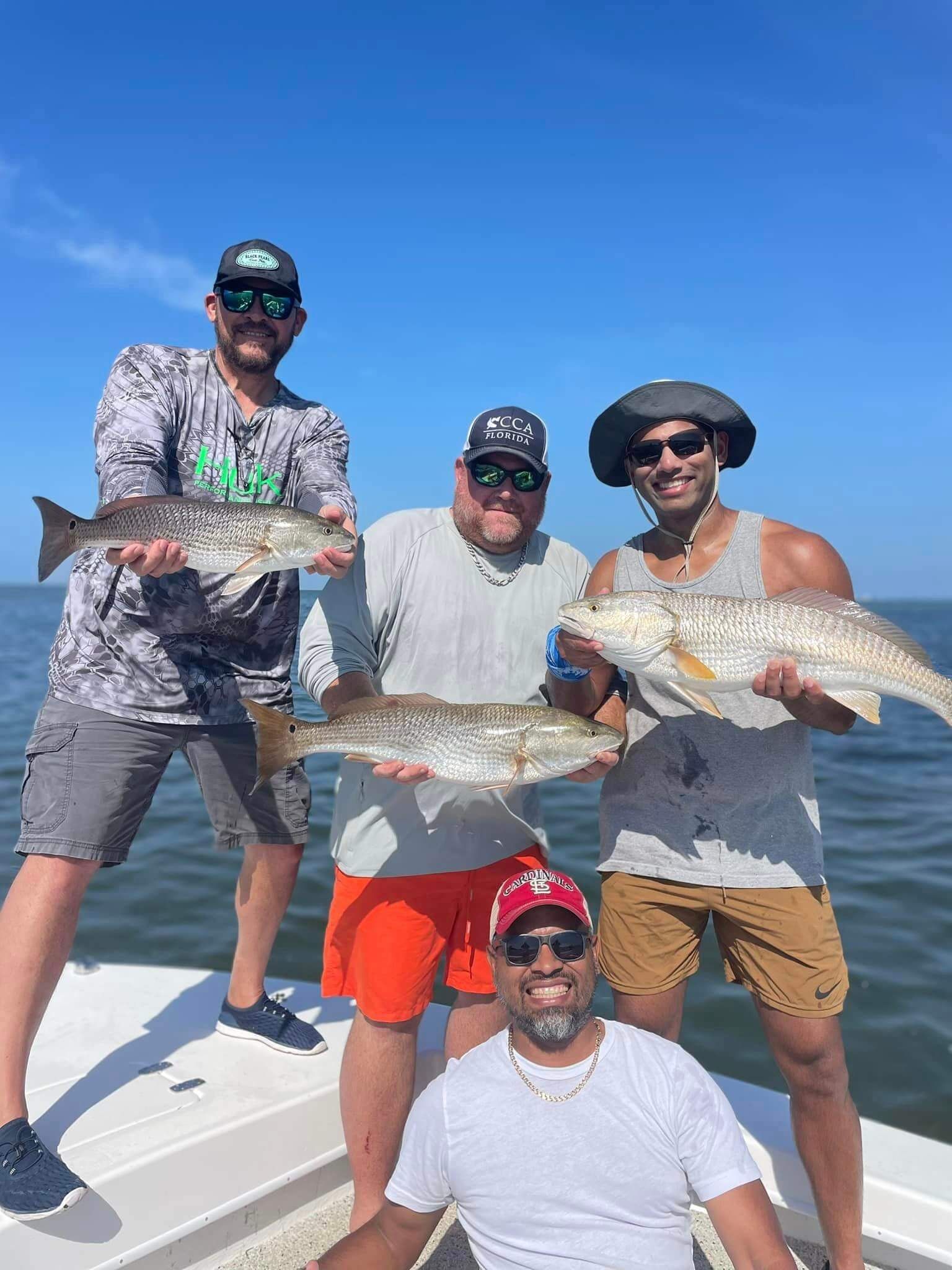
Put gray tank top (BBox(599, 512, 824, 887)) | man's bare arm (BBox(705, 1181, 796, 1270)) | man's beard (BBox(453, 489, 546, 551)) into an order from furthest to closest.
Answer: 1. man's beard (BBox(453, 489, 546, 551))
2. gray tank top (BBox(599, 512, 824, 887))
3. man's bare arm (BBox(705, 1181, 796, 1270))

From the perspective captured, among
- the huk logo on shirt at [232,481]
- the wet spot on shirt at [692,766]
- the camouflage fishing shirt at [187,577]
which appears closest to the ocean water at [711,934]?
the camouflage fishing shirt at [187,577]

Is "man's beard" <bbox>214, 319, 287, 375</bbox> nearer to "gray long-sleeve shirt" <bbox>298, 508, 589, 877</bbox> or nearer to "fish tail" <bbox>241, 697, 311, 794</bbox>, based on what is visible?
"gray long-sleeve shirt" <bbox>298, 508, 589, 877</bbox>

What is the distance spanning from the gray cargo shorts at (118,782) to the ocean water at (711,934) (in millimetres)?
991

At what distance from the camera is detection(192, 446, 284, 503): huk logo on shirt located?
13.4 feet

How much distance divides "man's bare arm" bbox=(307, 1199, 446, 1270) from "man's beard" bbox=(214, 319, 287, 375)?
10.8 ft

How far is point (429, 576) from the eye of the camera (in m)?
3.79

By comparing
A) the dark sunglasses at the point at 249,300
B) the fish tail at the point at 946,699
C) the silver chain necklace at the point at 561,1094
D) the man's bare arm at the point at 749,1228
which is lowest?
the man's bare arm at the point at 749,1228

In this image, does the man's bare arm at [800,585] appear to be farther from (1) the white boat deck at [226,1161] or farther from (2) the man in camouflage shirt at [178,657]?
(1) the white boat deck at [226,1161]

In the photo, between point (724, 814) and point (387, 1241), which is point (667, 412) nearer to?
point (724, 814)

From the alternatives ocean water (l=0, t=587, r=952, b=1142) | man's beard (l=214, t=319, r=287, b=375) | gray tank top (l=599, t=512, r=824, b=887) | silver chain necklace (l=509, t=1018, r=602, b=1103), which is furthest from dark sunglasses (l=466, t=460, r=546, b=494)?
silver chain necklace (l=509, t=1018, r=602, b=1103)

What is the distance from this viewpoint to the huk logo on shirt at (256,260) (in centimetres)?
397

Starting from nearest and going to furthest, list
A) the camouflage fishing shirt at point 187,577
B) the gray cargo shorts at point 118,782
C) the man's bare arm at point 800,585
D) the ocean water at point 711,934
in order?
the man's bare arm at point 800,585
the gray cargo shorts at point 118,782
the camouflage fishing shirt at point 187,577
the ocean water at point 711,934

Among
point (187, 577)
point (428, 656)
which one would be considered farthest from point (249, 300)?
point (428, 656)

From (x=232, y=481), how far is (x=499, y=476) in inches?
48.8
